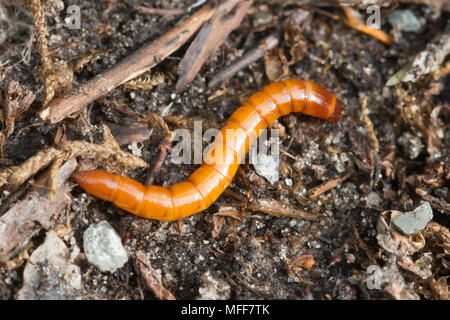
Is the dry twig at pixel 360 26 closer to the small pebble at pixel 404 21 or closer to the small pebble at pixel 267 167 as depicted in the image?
the small pebble at pixel 404 21

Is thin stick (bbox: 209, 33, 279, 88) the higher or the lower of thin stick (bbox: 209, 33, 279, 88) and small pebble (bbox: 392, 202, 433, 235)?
the higher

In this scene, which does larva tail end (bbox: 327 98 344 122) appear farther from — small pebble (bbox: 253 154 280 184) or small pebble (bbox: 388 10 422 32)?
small pebble (bbox: 388 10 422 32)

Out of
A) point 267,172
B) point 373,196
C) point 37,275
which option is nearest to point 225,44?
point 267,172

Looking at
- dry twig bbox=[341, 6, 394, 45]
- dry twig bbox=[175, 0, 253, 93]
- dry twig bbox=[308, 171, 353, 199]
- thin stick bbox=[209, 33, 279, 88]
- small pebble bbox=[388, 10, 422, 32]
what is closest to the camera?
dry twig bbox=[308, 171, 353, 199]

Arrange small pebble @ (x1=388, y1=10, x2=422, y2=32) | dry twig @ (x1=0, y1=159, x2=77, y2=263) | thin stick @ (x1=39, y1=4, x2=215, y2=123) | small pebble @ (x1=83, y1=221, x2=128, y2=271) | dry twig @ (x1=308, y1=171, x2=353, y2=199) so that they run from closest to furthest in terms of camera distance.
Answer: dry twig @ (x1=0, y1=159, x2=77, y2=263), small pebble @ (x1=83, y1=221, x2=128, y2=271), thin stick @ (x1=39, y1=4, x2=215, y2=123), dry twig @ (x1=308, y1=171, x2=353, y2=199), small pebble @ (x1=388, y1=10, x2=422, y2=32)

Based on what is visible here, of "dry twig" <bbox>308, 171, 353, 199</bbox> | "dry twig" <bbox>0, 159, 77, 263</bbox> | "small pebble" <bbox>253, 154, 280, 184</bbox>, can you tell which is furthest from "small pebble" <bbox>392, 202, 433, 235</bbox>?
"dry twig" <bbox>0, 159, 77, 263</bbox>

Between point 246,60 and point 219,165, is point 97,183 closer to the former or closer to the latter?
point 219,165

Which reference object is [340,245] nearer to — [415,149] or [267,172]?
[267,172]
